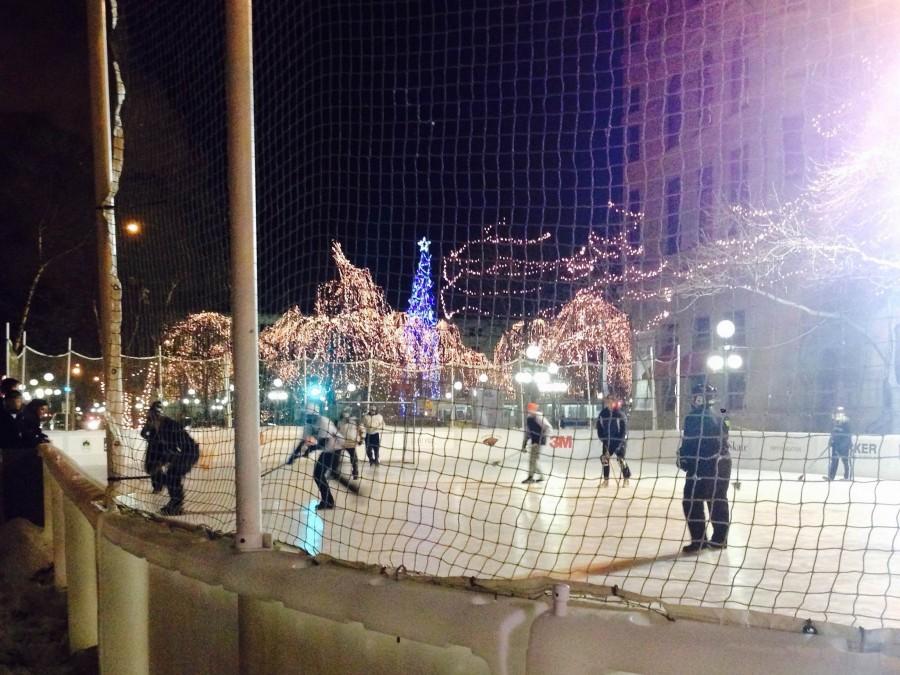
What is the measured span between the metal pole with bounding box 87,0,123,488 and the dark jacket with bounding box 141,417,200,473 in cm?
166

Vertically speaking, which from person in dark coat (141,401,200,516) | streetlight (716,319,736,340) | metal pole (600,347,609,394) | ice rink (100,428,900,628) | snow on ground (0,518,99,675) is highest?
streetlight (716,319,736,340)

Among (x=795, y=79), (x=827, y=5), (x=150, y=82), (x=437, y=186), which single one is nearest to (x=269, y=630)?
(x=437, y=186)

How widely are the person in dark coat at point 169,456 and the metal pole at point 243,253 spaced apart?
6.13 feet

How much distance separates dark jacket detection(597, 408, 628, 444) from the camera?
9.61 metres

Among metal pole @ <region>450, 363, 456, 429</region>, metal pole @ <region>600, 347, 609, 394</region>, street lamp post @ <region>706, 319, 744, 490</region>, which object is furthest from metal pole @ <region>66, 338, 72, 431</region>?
street lamp post @ <region>706, 319, 744, 490</region>

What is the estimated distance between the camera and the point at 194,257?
583 cm

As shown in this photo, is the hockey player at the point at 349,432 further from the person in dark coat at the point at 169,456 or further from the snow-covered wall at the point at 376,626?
the snow-covered wall at the point at 376,626

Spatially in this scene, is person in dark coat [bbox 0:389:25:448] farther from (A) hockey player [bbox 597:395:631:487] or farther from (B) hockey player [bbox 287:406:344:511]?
(A) hockey player [bbox 597:395:631:487]

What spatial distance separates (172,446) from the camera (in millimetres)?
6785

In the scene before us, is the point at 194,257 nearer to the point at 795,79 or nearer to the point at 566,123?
the point at 566,123

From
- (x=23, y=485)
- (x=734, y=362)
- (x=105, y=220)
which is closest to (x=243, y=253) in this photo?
(x=105, y=220)

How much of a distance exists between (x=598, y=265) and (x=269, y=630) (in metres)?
2.73

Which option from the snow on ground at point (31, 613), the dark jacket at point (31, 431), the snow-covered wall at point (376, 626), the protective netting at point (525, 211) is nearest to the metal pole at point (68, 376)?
the dark jacket at point (31, 431)

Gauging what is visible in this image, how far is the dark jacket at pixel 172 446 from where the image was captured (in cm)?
615
